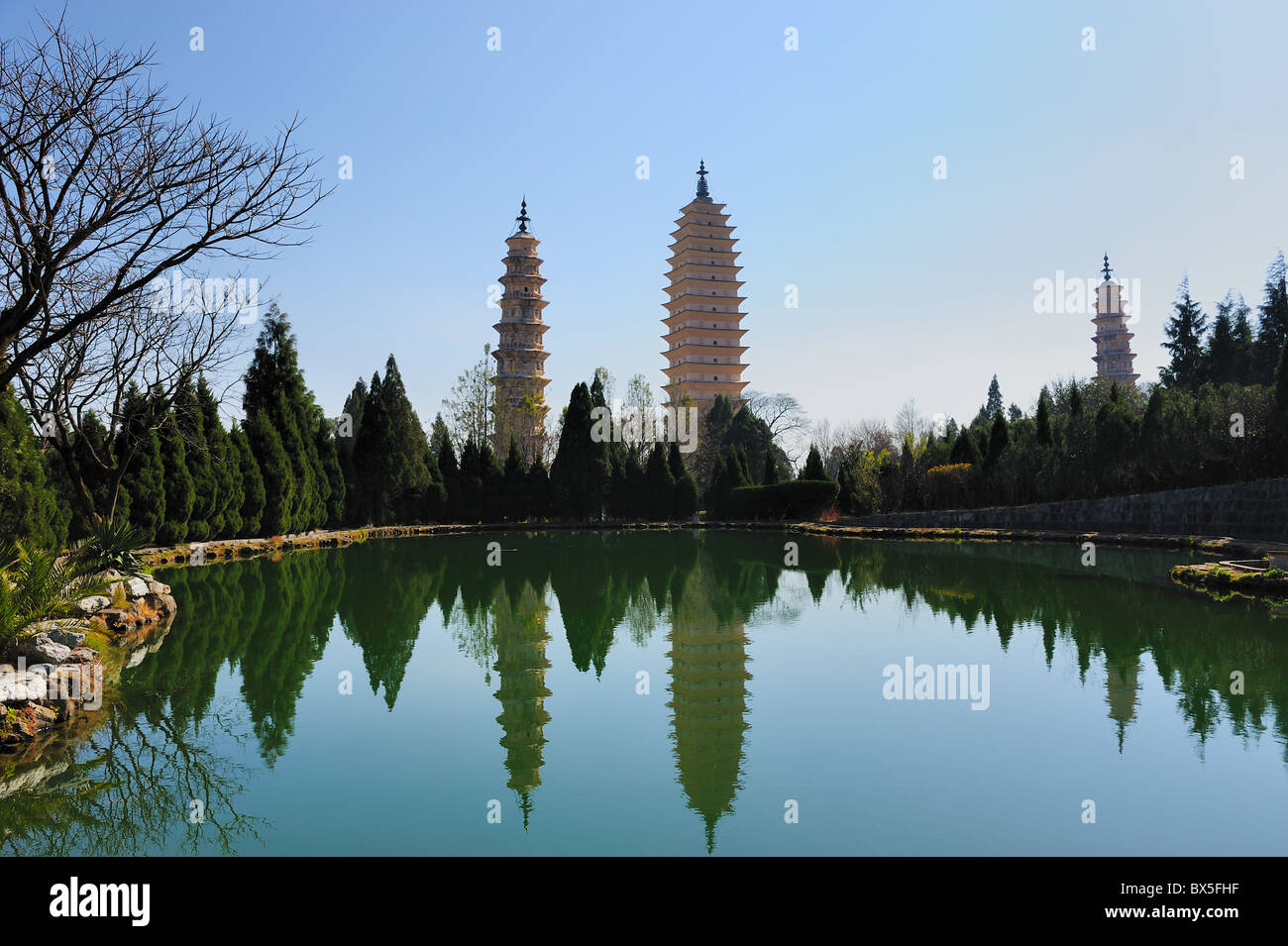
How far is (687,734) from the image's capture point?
4.55m

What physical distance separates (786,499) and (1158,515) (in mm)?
11632

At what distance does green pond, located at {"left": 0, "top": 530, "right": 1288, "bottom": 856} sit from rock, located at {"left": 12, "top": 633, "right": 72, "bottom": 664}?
467 millimetres

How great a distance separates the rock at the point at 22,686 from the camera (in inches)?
195

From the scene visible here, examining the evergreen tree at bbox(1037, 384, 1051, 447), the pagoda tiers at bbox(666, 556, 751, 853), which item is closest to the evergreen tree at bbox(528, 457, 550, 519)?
the evergreen tree at bbox(1037, 384, 1051, 447)

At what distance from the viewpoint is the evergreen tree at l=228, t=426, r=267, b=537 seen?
18500 mm

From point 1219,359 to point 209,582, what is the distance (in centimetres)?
3481

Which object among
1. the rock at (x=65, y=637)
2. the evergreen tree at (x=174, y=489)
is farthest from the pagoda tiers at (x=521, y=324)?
the rock at (x=65, y=637)

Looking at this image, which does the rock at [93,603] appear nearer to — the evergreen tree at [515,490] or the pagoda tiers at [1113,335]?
the evergreen tree at [515,490]

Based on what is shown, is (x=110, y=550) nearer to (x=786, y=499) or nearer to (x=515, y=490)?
(x=515, y=490)

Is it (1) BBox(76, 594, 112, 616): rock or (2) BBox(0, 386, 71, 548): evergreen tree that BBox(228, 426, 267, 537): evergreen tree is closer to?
(2) BBox(0, 386, 71, 548): evergreen tree

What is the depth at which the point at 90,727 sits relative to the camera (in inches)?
196

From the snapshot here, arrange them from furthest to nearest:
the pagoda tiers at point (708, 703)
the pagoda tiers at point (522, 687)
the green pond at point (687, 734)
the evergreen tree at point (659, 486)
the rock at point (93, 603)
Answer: the evergreen tree at point (659, 486) → the rock at point (93, 603) → the pagoda tiers at point (522, 687) → the pagoda tiers at point (708, 703) → the green pond at point (687, 734)

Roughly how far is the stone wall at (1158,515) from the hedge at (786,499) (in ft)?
11.4
